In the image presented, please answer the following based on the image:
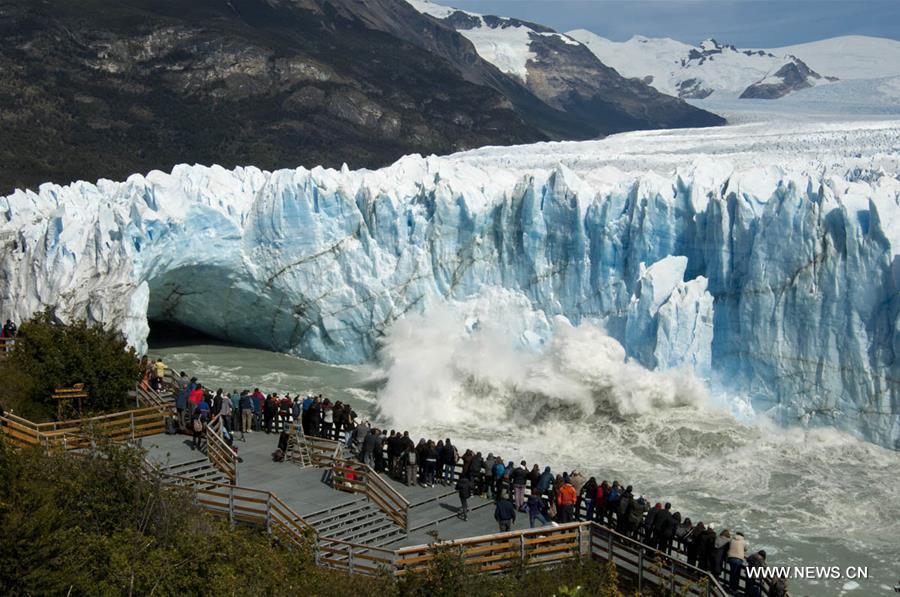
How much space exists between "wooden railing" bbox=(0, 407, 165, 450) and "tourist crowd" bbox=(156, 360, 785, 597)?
576 millimetres

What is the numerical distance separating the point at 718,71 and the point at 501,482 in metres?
177

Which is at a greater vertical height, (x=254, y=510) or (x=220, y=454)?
(x=220, y=454)

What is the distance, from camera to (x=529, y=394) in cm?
2128

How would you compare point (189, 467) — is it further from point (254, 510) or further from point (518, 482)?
point (518, 482)

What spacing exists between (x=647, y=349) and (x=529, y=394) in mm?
2642

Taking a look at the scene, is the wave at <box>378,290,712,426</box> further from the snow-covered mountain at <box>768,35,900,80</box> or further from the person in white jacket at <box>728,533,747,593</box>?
the snow-covered mountain at <box>768,35,900,80</box>

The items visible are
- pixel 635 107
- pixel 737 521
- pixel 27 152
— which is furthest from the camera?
pixel 635 107

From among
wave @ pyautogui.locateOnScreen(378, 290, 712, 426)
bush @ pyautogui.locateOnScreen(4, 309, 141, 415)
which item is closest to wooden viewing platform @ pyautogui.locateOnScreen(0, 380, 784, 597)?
bush @ pyautogui.locateOnScreen(4, 309, 141, 415)

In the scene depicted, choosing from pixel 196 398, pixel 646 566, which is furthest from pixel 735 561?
pixel 196 398

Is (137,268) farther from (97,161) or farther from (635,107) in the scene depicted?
(635,107)

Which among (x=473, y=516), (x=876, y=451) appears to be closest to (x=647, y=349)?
(x=876, y=451)

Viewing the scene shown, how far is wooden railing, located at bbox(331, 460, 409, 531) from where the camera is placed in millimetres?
13185

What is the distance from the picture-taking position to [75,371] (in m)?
17.5

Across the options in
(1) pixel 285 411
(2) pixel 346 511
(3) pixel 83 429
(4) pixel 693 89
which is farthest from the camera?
(4) pixel 693 89
